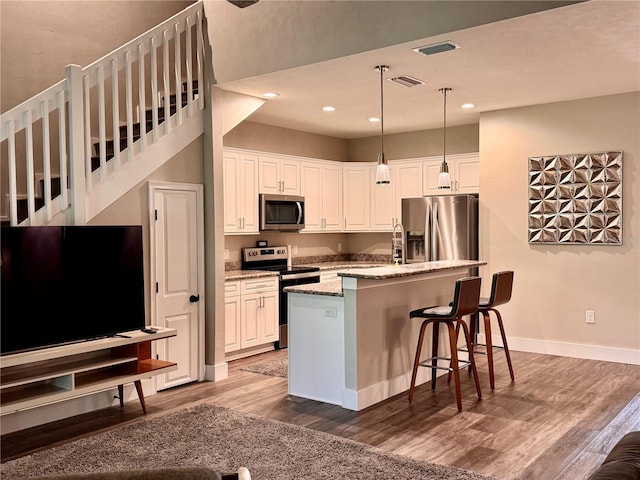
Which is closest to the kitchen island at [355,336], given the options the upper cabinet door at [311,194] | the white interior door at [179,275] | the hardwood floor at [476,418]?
the hardwood floor at [476,418]

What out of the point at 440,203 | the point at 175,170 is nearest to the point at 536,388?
the point at 440,203

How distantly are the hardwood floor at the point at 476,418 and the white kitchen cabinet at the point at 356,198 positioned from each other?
125 inches

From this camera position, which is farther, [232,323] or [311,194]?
[311,194]

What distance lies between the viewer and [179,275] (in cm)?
516

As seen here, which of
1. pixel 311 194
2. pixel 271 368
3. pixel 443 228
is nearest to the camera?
pixel 271 368

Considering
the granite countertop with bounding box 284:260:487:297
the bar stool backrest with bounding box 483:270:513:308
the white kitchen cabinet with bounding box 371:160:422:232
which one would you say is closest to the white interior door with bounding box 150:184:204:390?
the granite countertop with bounding box 284:260:487:297

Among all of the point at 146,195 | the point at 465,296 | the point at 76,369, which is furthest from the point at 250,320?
the point at 465,296

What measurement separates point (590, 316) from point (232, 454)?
4.17 metres

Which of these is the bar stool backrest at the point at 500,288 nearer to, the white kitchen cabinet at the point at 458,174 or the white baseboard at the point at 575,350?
the white baseboard at the point at 575,350

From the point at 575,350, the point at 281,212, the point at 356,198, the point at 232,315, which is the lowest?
the point at 575,350

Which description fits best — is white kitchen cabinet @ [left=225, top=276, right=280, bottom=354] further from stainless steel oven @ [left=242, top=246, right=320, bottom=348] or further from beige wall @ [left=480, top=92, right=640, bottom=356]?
beige wall @ [left=480, top=92, right=640, bottom=356]

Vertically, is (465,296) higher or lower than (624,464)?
higher

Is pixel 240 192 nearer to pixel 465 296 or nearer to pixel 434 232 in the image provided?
pixel 434 232

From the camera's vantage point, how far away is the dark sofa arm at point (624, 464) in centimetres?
157
